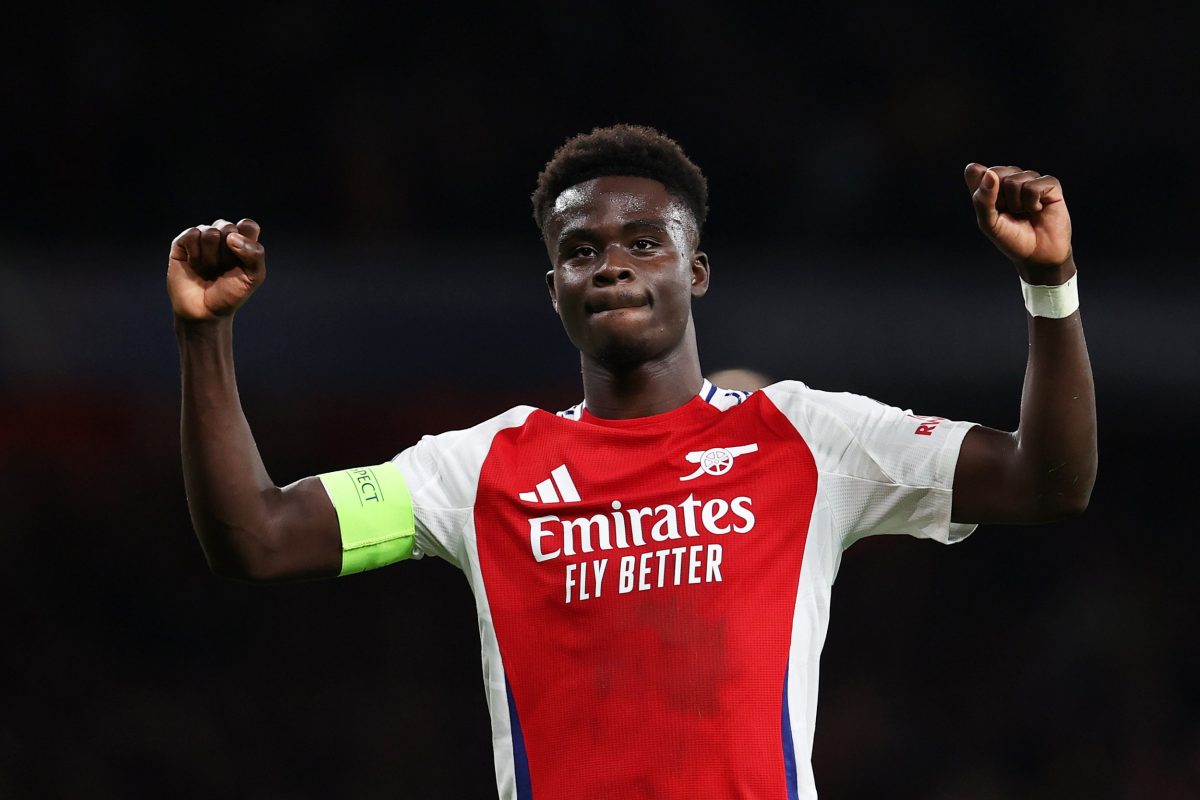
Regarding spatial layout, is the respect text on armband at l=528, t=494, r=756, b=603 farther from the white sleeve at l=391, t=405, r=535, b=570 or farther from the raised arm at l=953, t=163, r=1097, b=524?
the raised arm at l=953, t=163, r=1097, b=524

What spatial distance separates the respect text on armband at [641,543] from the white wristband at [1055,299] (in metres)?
0.64

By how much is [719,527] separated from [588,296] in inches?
21.2

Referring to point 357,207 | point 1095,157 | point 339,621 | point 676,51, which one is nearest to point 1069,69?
point 1095,157

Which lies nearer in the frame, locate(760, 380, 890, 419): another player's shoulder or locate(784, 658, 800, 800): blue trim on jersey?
locate(784, 658, 800, 800): blue trim on jersey

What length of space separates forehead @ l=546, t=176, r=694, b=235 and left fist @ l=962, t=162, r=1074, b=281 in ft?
2.46

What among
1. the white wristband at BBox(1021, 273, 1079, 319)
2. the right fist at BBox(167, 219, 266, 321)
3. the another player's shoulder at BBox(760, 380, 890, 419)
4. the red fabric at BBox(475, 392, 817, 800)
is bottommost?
the red fabric at BBox(475, 392, 817, 800)

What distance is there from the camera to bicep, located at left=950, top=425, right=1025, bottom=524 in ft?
9.06

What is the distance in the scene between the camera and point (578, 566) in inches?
113

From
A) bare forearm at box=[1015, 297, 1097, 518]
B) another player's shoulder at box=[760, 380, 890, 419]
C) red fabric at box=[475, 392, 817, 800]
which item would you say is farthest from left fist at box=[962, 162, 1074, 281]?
red fabric at box=[475, 392, 817, 800]

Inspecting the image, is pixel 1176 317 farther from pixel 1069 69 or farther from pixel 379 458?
pixel 379 458

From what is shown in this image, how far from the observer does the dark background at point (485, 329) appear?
625 centimetres

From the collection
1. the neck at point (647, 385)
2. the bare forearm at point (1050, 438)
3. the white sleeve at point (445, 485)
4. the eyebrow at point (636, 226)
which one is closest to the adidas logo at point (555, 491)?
the white sleeve at point (445, 485)

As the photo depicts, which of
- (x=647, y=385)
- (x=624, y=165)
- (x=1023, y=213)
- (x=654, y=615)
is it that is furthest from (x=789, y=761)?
(x=624, y=165)

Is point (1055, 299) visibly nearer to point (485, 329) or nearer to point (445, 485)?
point (445, 485)
